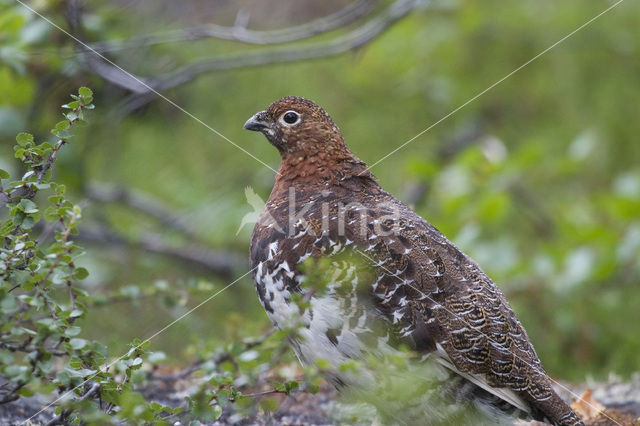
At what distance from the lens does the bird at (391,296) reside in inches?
117

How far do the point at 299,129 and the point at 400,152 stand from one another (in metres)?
5.19

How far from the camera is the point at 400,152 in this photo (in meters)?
8.85

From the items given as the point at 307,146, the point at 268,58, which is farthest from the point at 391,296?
the point at 268,58

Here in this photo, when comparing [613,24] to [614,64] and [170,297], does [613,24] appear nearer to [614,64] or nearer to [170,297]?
[614,64]

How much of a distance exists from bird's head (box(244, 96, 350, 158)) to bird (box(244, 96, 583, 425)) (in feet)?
1.19

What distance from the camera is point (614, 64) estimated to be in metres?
7.38

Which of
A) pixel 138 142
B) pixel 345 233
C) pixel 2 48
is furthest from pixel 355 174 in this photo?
pixel 138 142

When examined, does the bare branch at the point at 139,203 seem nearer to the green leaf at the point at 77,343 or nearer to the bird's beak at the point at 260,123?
the bird's beak at the point at 260,123

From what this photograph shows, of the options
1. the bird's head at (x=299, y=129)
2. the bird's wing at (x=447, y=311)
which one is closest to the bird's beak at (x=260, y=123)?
the bird's head at (x=299, y=129)

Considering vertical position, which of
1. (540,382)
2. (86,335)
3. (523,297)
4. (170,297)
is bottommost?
(540,382)

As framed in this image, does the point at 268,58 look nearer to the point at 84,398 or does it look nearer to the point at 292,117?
the point at 292,117

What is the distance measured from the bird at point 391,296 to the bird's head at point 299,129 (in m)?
0.36

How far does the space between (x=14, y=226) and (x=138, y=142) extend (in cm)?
657

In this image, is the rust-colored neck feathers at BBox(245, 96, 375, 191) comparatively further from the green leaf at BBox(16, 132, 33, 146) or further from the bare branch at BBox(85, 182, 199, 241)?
the bare branch at BBox(85, 182, 199, 241)
